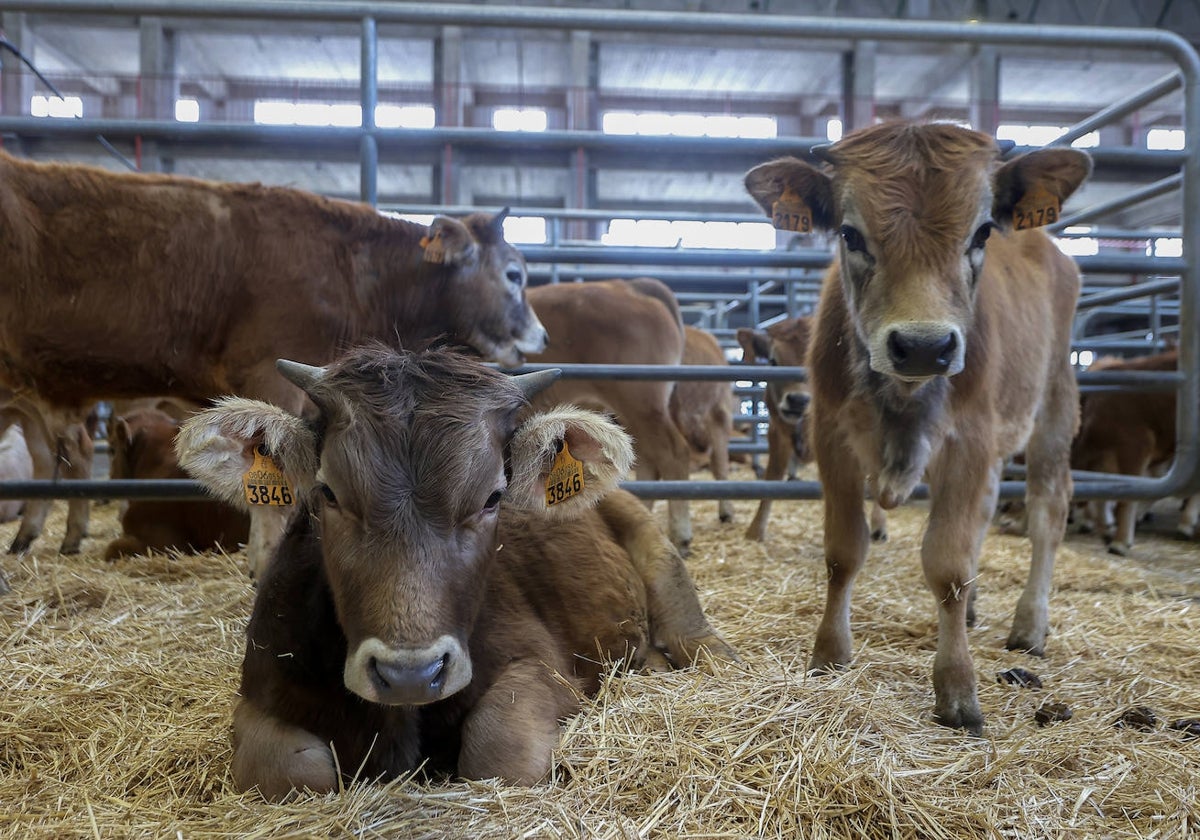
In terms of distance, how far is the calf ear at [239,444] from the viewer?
1.96 m

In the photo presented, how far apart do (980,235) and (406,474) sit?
190 centimetres

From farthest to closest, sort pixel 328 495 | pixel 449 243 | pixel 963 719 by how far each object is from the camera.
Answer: pixel 449 243
pixel 963 719
pixel 328 495

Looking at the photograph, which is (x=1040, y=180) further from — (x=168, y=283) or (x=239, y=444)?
(x=168, y=283)

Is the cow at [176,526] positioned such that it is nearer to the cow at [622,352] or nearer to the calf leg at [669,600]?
the cow at [622,352]

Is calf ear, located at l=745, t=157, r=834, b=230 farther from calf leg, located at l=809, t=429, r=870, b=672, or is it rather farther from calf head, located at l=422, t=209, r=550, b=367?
calf head, located at l=422, t=209, r=550, b=367

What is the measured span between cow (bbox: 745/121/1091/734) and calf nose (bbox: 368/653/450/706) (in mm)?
1496

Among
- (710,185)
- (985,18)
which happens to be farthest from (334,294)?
(710,185)

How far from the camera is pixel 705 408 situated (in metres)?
7.89

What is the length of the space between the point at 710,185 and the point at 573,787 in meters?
17.7

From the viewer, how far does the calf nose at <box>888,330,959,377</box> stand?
2.29 meters

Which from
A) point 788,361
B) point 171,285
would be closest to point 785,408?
point 788,361

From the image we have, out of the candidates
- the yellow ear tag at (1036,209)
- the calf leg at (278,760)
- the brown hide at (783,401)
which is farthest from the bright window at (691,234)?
the calf leg at (278,760)

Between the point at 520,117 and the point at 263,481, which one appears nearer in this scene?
the point at 263,481

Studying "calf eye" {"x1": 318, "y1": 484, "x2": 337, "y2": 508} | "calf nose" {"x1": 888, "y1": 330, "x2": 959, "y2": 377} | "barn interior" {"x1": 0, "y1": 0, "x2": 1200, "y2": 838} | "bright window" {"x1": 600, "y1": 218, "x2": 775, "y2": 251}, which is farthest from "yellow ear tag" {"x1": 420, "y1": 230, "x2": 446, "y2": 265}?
"bright window" {"x1": 600, "y1": 218, "x2": 775, "y2": 251}
